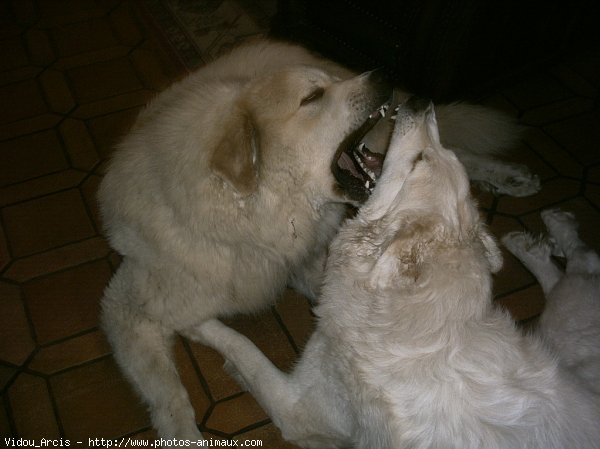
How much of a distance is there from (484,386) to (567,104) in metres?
2.89

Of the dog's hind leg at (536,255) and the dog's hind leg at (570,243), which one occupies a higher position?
the dog's hind leg at (570,243)

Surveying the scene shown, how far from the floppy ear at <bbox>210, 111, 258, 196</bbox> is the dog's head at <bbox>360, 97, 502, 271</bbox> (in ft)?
1.51

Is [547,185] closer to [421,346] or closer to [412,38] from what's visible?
[412,38]

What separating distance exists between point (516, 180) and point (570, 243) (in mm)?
544

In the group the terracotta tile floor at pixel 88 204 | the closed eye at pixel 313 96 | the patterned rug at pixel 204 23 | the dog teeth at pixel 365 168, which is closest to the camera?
the closed eye at pixel 313 96

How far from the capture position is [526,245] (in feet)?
8.32

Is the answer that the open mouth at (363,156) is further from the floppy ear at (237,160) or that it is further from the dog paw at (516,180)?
the dog paw at (516,180)

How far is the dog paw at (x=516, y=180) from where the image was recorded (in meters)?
2.84

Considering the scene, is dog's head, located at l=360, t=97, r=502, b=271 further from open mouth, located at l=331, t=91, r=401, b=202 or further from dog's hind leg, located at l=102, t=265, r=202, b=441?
dog's hind leg, located at l=102, t=265, r=202, b=441

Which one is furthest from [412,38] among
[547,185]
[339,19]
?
[547,185]

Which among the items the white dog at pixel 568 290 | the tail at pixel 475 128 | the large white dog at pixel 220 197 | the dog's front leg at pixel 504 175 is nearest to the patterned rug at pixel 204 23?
the large white dog at pixel 220 197

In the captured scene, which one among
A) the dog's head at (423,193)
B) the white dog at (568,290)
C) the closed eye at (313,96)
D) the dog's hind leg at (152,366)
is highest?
the closed eye at (313,96)

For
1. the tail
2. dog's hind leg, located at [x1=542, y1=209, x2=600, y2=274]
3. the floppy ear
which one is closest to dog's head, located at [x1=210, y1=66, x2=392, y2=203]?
the floppy ear

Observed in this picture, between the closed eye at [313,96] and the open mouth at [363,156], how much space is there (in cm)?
21
